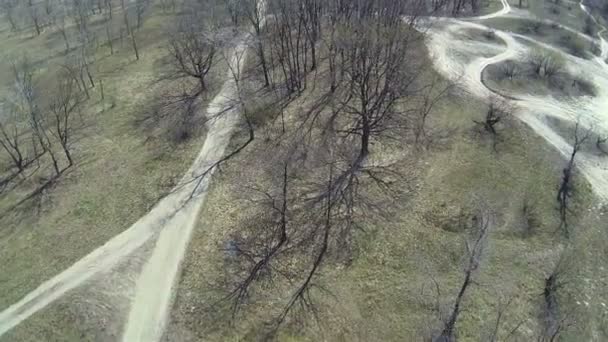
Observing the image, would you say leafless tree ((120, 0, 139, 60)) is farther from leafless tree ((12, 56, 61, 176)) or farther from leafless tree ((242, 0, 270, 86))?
leafless tree ((242, 0, 270, 86))

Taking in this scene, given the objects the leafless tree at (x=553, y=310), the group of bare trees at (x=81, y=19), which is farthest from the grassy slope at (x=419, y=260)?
the group of bare trees at (x=81, y=19)

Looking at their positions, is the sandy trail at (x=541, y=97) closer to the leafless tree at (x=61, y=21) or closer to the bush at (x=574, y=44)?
the bush at (x=574, y=44)

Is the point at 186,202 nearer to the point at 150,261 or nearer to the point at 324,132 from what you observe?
the point at 150,261

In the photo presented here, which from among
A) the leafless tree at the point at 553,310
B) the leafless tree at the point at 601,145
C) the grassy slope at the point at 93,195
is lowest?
the leafless tree at the point at 553,310

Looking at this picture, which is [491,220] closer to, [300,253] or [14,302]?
[300,253]

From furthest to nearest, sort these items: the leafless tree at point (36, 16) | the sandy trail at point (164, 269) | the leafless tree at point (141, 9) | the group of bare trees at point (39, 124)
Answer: the leafless tree at point (36, 16)
the leafless tree at point (141, 9)
the group of bare trees at point (39, 124)
the sandy trail at point (164, 269)
